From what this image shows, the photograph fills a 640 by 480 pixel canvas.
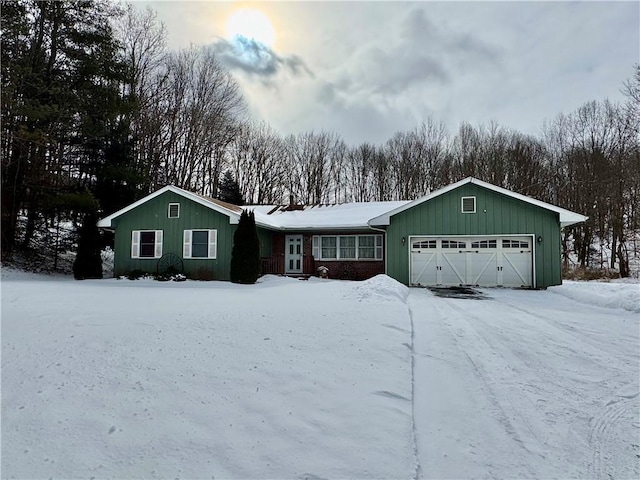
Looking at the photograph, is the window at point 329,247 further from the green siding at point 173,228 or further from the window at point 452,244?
the window at point 452,244

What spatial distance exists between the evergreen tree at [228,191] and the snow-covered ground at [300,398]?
2355 cm

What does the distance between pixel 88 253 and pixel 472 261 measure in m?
16.0

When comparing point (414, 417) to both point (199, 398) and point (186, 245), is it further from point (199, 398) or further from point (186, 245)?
point (186, 245)

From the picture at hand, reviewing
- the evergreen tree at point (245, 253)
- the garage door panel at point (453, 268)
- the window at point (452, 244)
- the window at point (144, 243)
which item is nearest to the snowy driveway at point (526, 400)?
the garage door panel at point (453, 268)

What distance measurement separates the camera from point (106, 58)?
17672mm

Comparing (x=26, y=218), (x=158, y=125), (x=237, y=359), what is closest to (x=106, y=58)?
(x=158, y=125)

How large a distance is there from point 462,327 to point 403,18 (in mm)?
8080

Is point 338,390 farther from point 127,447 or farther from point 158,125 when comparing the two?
point 158,125

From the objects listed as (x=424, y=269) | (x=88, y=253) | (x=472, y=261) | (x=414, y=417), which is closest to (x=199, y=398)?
(x=414, y=417)

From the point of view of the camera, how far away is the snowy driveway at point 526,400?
8.18 feet

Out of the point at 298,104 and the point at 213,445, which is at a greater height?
the point at 298,104

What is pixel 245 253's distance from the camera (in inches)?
550

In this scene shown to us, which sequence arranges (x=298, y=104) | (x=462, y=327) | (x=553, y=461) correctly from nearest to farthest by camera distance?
(x=553, y=461)
(x=462, y=327)
(x=298, y=104)

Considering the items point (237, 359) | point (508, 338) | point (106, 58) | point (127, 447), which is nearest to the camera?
point (127, 447)
